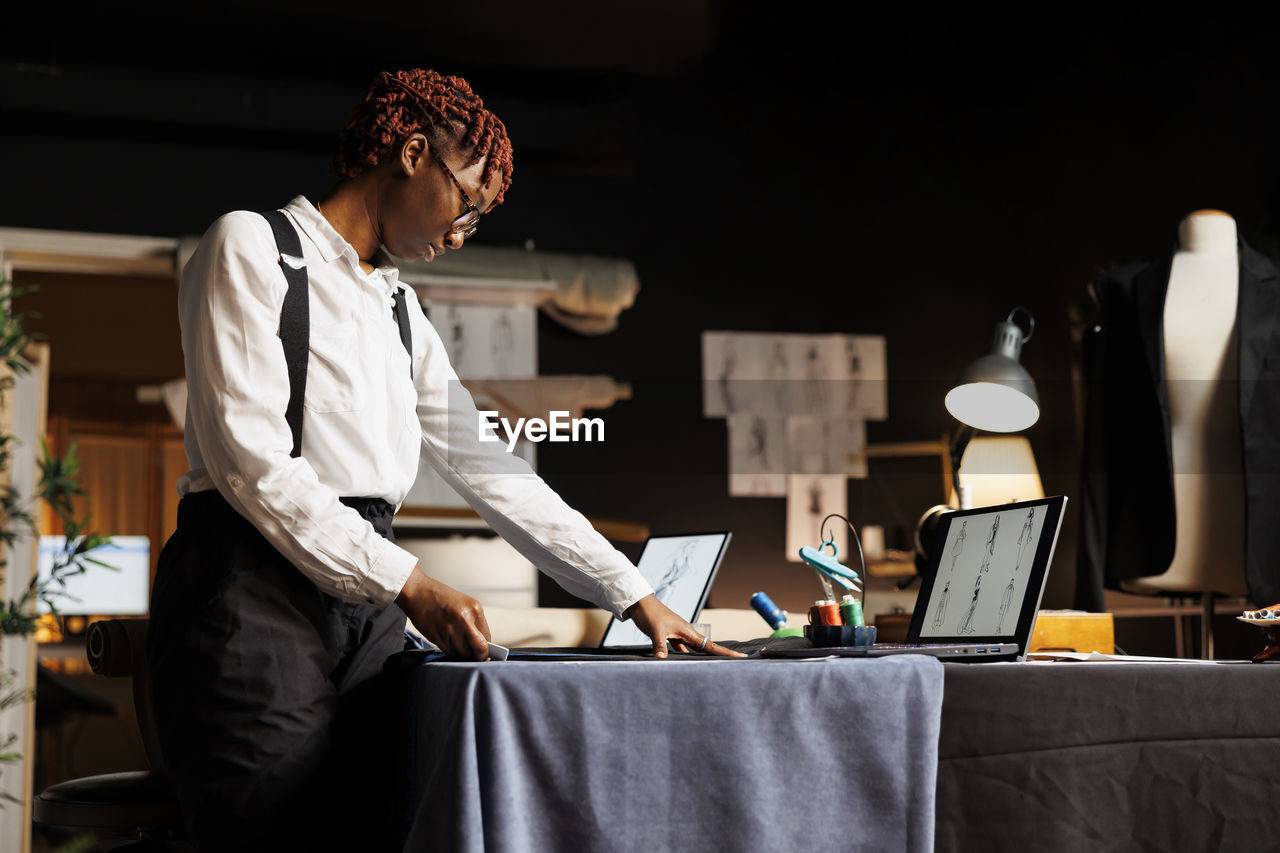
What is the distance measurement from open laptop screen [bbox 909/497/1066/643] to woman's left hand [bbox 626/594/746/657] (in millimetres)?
317

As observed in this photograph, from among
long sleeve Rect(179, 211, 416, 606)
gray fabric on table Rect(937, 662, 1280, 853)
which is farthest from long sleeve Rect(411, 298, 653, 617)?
gray fabric on table Rect(937, 662, 1280, 853)

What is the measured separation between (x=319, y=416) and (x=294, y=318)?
4.5 inches

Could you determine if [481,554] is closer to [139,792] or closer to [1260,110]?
[139,792]

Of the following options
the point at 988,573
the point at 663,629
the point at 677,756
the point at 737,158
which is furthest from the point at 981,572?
the point at 737,158

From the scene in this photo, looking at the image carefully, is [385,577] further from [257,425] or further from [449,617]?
[257,425]

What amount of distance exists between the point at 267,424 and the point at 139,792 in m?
0.95

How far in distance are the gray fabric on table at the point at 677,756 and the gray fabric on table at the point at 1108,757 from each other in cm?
9

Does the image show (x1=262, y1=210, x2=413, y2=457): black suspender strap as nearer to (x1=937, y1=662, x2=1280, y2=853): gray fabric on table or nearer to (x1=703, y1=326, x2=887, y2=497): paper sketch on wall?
(x1=937, y1=662, x2=1280, y2=853): gray fabric on table

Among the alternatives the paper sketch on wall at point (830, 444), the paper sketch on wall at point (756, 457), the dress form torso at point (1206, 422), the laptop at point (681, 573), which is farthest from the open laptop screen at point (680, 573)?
the paper sketch on wall at point (830, 444)

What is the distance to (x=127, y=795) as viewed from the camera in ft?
6.29

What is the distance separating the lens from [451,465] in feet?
5.47

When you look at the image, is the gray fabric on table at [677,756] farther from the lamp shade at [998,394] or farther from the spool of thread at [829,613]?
the lamp shade at [998,394]

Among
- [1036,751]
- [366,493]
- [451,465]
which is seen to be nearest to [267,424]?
[366,493]

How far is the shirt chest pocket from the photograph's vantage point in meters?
1.36
